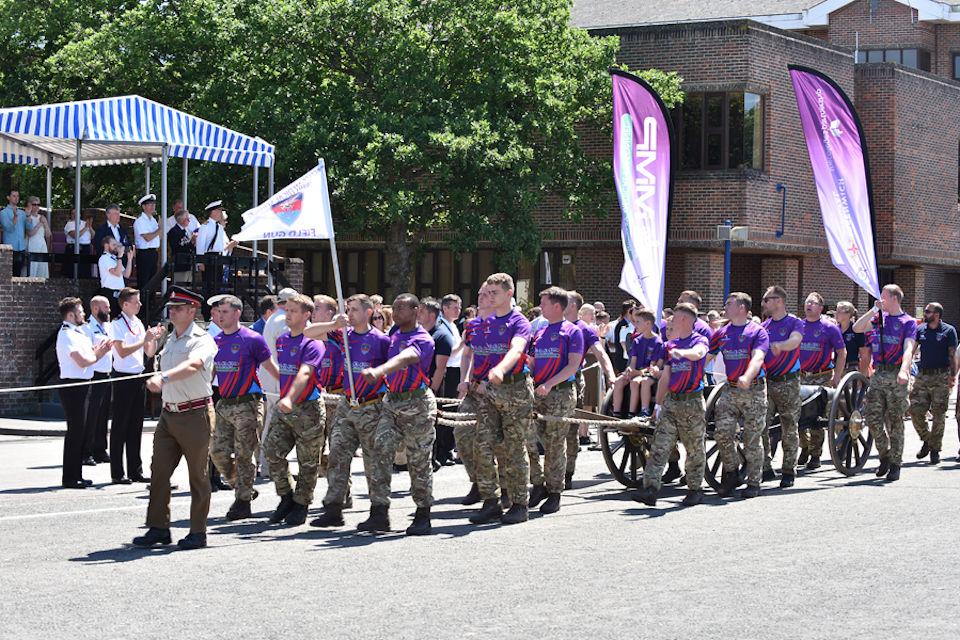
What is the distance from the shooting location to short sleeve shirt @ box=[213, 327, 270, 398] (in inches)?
399

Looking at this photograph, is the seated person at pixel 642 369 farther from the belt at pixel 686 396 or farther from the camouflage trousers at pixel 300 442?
the camouflage trousers at pixel 300 442

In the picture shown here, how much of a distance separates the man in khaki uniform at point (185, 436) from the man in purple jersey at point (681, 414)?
403cm

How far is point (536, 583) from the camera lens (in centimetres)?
786

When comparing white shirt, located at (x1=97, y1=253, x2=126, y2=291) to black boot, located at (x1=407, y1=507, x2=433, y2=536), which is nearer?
black boot, located at (x1=407, y1=507, x2=433, y2=536)

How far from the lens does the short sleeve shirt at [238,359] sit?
10.1m

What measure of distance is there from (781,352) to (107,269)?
1114 centimetres

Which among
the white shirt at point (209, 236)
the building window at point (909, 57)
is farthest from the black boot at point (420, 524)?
the building window at point (909, 57)

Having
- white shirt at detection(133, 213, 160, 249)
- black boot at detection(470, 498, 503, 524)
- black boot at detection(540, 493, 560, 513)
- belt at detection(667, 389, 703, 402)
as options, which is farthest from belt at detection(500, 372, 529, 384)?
white shirt at detection(133, 213, 160, 249)

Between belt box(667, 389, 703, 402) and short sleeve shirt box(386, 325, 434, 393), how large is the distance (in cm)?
256

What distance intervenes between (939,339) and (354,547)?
29.3 ft

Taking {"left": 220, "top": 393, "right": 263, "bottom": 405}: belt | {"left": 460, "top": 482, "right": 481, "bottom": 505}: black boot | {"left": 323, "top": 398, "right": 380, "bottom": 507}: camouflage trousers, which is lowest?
{"left": 460, "top": 482, "right": 481, "bottom": 505}: black boot

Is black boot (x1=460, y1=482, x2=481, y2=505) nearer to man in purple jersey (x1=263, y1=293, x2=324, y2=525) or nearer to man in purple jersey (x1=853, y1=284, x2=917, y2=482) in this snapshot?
man in purple jersey (x1=263, y1=293, x2=324, y2=525)

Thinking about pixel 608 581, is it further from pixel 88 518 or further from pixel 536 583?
pixel 88 518

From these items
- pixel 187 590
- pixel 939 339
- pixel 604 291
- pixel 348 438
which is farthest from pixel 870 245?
pixel 604 291
